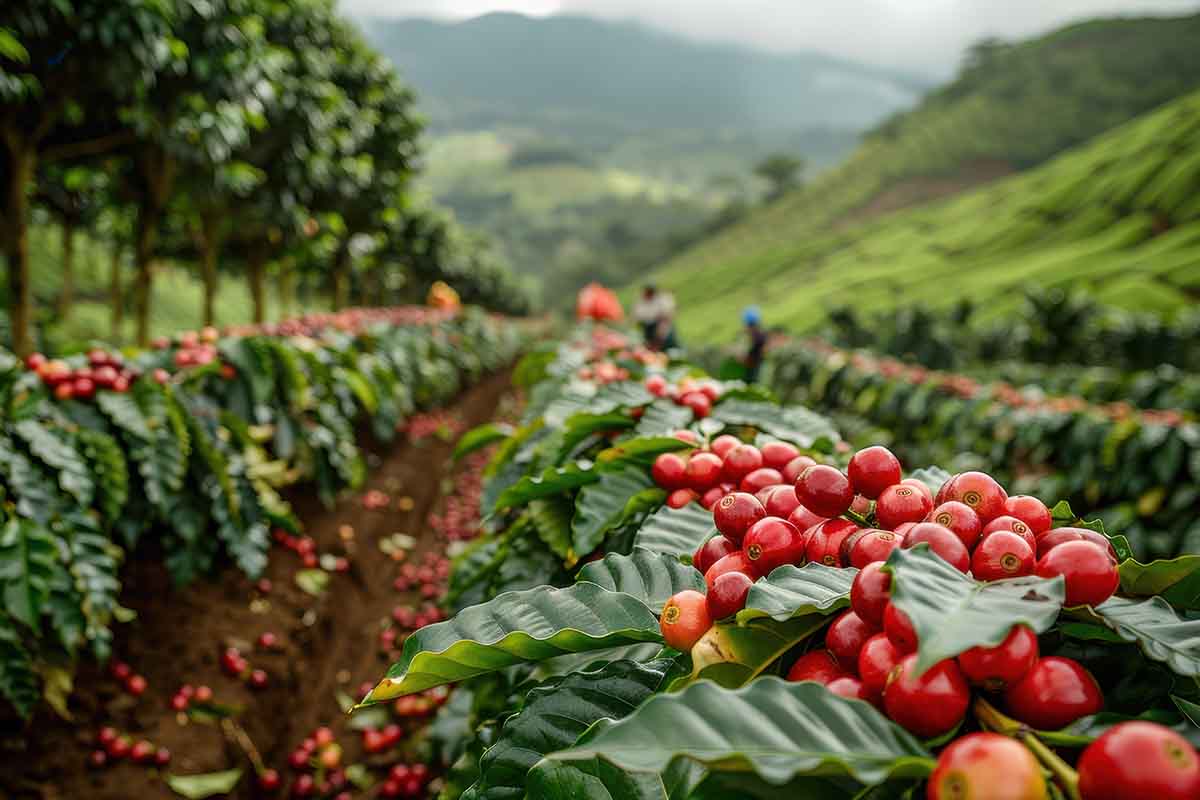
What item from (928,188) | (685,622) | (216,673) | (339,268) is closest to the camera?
(685,622)

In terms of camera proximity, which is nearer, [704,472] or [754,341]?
[704,472]

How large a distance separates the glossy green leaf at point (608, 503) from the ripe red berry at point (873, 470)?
0.57m

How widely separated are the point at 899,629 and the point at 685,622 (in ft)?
0.90

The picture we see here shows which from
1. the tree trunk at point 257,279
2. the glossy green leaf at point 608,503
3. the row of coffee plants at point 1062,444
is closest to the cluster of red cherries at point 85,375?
the glossy green leaf at point 608,503

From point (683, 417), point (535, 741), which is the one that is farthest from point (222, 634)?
point (535, 741)

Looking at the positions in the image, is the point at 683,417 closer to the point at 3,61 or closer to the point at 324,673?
the point at 324,673

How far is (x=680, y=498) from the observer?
1428 mm

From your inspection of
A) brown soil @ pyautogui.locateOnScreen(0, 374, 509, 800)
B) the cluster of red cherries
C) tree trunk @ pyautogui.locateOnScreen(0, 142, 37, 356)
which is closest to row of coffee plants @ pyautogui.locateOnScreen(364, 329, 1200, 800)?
brown soil @ pyautogui.locateOnScreen(0, 374, 509, 800)

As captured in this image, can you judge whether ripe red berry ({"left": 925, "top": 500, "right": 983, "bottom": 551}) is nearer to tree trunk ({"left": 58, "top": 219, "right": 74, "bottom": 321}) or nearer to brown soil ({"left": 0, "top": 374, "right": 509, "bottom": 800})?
brown soil ({"left": 0, "top": 374, "right": 509, "bottom": 800})

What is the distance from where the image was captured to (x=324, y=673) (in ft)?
11.5

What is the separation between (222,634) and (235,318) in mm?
23163

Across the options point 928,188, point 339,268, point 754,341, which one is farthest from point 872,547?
point 928,188

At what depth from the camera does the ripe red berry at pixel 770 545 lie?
91cm

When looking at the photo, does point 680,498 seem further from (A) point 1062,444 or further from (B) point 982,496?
(A) point 1062,444
